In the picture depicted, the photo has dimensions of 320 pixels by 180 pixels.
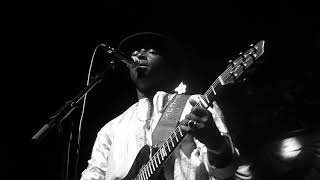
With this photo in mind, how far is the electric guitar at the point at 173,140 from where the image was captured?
1875mm

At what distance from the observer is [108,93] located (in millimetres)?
3359

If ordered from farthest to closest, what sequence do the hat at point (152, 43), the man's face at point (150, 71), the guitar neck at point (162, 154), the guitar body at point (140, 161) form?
1. the hat at point (152, 43)
2. the man's face at point (150, 71)
3. the guitar body at point (140, 161)
4. the guitar neck at point (162, 154)

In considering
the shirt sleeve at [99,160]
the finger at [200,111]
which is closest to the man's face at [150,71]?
the shirt sleeve at [99,160]

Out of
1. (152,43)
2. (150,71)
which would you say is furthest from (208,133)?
(152,43)

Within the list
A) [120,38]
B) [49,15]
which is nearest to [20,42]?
[49,15]

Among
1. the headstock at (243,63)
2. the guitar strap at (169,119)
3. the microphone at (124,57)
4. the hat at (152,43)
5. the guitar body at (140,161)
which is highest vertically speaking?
the hat at (152,43)

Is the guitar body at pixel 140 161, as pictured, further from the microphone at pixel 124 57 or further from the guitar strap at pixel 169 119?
the microphone at pixel 124 57

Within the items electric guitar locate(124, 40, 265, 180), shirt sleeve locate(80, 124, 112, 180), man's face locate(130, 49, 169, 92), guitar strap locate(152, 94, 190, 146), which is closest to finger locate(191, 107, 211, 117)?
electric guitar locate(124, 40, 265, 180)

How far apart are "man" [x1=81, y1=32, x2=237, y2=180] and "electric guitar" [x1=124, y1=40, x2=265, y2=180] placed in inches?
2.2

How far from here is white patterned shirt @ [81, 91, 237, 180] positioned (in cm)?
208

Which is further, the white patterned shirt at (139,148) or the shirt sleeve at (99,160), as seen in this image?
the shirt sleeve at (99,160)

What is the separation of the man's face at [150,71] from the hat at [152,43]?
0.35 feet

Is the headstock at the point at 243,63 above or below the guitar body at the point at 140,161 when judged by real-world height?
above

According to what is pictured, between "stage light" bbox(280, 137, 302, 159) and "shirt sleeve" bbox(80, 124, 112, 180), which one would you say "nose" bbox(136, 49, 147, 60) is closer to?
"shirt sleeve" bbox(80, 124, 112, 180)
